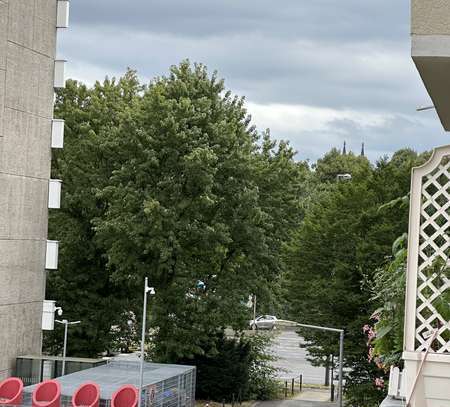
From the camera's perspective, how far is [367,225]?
45.1m

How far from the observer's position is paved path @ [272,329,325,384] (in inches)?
2418

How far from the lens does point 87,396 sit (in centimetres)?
3170

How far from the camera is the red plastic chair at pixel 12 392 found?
32.3 meters

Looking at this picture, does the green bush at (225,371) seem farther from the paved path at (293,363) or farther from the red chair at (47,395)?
the red chair at (47,395)

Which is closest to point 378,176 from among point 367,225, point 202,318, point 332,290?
point 367,225

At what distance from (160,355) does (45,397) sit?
1445 centimetres

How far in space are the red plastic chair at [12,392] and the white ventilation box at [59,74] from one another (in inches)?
555

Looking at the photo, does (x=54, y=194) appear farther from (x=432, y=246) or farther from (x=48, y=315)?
(x=432, y=246)

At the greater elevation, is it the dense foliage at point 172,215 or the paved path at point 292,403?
the dense foliage at point 172,215

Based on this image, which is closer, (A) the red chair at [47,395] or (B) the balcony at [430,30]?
(B) the balcony at [430,30]

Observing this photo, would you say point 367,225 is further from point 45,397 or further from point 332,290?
point 45,397

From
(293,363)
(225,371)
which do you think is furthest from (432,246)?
(293,363)

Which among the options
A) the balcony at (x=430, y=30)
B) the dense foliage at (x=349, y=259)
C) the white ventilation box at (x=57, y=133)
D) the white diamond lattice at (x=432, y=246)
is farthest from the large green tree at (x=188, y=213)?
the balcony at (x=430, y=30)

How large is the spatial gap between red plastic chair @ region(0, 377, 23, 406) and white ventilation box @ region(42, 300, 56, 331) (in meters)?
9.41
